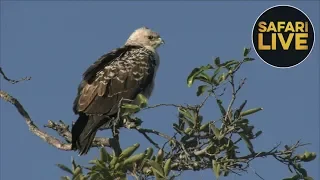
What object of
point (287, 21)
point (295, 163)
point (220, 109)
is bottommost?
point (295, 163)

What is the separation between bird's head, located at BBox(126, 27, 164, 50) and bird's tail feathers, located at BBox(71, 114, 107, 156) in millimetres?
2836

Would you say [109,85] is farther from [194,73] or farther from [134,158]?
[134,158]

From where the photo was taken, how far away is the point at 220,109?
7055 mm

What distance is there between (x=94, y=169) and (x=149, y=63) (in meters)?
4.20

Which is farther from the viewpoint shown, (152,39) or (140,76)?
(152,39)

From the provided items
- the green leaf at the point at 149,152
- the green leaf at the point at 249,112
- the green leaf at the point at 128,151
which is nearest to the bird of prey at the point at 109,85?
the green leaf at the point at 149,152

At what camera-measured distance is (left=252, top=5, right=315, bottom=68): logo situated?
1212 centimetres

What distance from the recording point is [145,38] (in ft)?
39.3

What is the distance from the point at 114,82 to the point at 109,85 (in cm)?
12

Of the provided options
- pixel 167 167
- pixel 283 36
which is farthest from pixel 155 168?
pixel 283 36

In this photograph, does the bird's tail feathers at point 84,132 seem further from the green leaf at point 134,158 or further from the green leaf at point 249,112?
the green leaf at point 249,112

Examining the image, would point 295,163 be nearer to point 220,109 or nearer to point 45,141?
point 220,109

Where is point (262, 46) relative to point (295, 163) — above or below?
above

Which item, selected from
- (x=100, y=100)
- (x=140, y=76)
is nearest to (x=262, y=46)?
(x=140, y=76)
